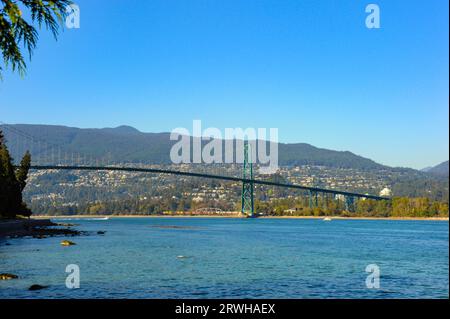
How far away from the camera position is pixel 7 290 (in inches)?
824

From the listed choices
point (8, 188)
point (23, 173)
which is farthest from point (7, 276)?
point (23, 173)

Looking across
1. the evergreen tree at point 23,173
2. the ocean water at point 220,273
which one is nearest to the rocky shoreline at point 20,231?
the evergreen tree at point 23,173

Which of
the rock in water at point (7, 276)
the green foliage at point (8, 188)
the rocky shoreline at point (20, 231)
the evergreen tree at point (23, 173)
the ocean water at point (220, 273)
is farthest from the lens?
the evergreen tree at point (23, 173)

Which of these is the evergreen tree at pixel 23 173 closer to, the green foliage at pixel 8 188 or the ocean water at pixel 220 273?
the green foliage at pixel 8 188

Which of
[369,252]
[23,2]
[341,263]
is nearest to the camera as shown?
[23,2]

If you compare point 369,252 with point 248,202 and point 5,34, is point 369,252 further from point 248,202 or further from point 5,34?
point 248,202

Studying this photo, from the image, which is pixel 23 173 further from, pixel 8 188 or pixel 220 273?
pixel 220 273

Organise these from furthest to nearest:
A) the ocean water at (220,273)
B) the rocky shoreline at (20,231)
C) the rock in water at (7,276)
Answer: the rocky shoreline at (20,231), the rock in water at (7,276), the ocean water at (220,273)

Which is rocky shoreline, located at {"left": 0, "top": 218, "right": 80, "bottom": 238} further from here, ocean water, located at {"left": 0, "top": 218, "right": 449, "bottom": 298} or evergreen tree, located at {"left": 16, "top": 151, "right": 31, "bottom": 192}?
ocean water, located at {"left": 0, "top": 218, "right": 449, "bottom": 298}

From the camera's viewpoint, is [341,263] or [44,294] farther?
[341,263]

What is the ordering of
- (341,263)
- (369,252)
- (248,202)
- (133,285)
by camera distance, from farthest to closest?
1. (248,202)
2. (369,252)
3. (341,263)
4. (133,285)
